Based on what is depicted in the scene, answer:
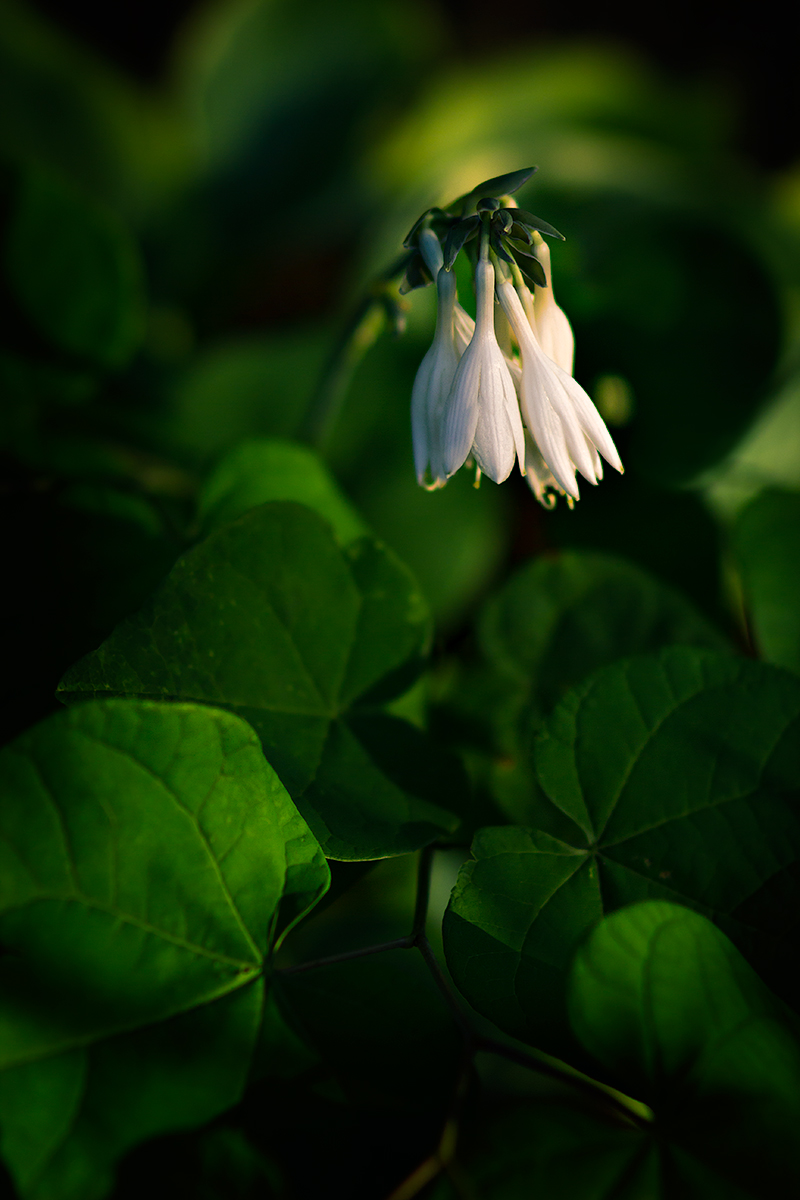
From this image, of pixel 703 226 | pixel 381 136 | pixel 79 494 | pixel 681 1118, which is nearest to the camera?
pixel 681 1118

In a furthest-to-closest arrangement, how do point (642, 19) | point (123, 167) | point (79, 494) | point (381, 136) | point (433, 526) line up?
1. point (642, 19)
2. point (381, 136)
3. point (123, 167)
4. point (433, 526)
5. point (79, 494)

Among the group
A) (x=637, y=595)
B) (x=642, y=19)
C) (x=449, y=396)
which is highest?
(x=642, y=19)

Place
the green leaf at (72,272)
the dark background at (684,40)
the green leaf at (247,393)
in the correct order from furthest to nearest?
the dark background at (684,40)
the green leaf at (247,393)
the green leaf at (72,272)

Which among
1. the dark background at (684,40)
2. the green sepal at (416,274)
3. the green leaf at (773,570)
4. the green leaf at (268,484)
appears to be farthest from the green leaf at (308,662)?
the dark background at (684,40)

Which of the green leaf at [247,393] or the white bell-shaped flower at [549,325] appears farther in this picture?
the green leaf at [247,393]

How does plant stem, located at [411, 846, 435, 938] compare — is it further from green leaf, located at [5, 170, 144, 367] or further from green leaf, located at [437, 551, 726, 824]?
green leaf, located at [5, 170, 144, 367]

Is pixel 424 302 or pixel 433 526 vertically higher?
pixel 424 302

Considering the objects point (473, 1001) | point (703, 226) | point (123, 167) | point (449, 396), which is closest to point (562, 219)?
point (703, 226)

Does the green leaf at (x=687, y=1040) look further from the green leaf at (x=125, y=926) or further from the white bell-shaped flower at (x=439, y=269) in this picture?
the white bell-shaped flower at (x=439, y=269)

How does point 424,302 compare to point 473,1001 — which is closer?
point 473,1001

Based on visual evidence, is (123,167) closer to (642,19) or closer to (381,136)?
(381,136)
